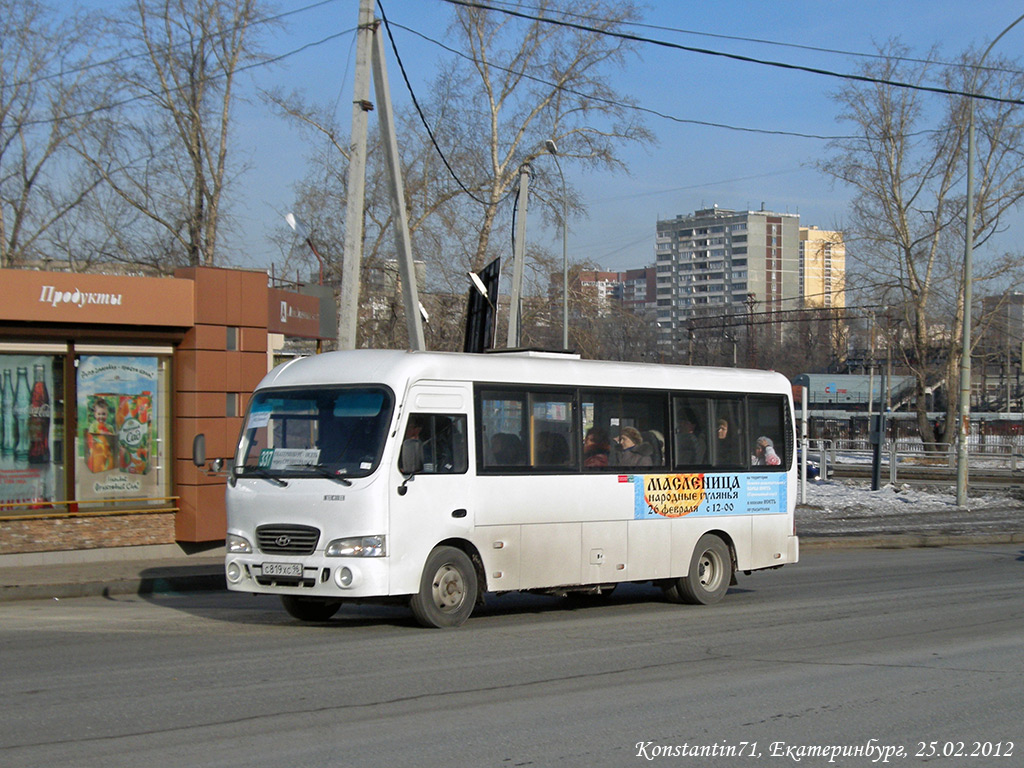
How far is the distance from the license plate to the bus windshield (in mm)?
808

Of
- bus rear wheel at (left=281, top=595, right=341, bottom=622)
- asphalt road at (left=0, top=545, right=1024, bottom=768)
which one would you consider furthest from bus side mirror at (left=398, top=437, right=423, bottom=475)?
bus rear wheel at (left=281, top=595, right=341, bottom=622)

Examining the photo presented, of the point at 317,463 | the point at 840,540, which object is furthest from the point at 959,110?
the point at 317,463

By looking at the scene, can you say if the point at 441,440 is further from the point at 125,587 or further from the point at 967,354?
the point at 967,354

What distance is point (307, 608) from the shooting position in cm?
1117

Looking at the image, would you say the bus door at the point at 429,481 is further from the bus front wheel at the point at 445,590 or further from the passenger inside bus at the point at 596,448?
the passenger inside bus at the point at 596,448

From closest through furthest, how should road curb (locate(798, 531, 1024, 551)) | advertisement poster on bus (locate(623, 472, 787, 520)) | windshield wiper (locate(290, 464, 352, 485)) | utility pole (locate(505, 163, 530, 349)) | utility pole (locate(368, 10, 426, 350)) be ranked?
1. windshield wiper (locate(290, 464, 352, 485))
2. advertisement poster on bus (locate(623, 472, 787, 520))
3. utility pole (locate(368, 10, 426, 350))
4. road curb (locate(798, 531, 1024, 551))
5. utility pole (locate(505, 163, 530, 349))

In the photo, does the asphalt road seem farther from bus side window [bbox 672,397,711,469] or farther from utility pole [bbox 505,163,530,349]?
utility pole [bbox 505,163,530,349]

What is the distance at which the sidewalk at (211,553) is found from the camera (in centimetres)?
1345

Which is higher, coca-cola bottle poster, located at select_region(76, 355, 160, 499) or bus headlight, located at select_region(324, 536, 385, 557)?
coca-cola bottle poster, located at select_region(76, 355, 160, 499)

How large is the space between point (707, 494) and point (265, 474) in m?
5.30

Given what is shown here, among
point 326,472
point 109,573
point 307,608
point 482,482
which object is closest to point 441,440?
point 482,482

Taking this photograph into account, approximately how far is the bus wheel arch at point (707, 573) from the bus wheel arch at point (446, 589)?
3.17m

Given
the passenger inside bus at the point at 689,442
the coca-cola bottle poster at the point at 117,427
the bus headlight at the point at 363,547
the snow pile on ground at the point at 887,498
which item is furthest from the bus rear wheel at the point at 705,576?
the snow pile on ground at the point at 887,498

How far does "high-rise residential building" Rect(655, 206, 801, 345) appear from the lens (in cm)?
16812
